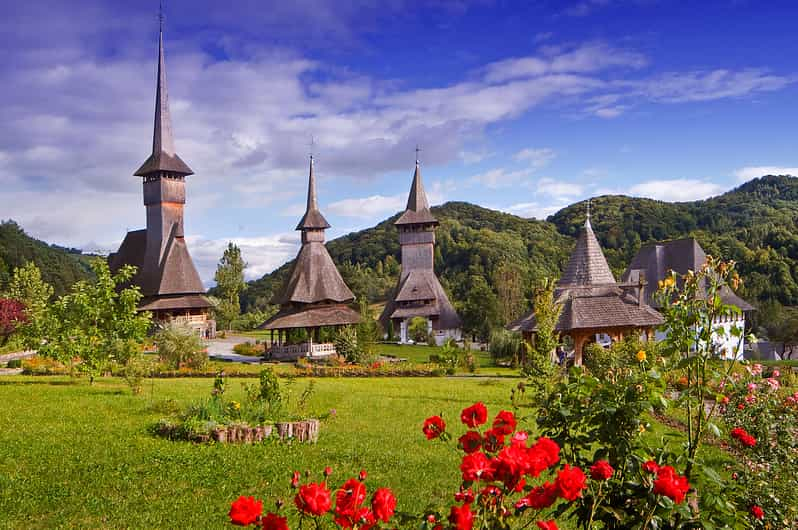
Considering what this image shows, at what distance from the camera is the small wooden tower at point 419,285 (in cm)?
3834

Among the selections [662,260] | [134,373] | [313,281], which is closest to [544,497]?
[134,373]

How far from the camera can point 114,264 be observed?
38719mm

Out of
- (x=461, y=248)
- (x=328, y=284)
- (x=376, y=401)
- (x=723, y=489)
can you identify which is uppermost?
(x=461, y=248)

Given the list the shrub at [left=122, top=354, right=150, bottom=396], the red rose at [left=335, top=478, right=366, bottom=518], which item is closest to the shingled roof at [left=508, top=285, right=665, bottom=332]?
the shrub at [left=122, top=354, right=150, bottom=396]

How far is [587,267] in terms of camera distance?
26.2 metres

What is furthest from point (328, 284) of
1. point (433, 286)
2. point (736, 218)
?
point (736, 218)

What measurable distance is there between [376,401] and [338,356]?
12.3m

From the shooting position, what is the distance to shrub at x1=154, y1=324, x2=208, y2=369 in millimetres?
21234

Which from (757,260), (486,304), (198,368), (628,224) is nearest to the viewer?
(198,368)

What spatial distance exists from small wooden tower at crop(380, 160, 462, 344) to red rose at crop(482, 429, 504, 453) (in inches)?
1346

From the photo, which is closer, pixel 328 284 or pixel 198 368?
pixel 198 368

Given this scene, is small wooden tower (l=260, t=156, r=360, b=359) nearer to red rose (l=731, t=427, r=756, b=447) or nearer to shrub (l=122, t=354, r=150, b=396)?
shrub (l=122, t=354, r=150, b=396)

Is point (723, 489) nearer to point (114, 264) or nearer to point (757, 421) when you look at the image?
point (757, 421)

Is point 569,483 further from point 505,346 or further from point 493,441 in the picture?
point 505,346
